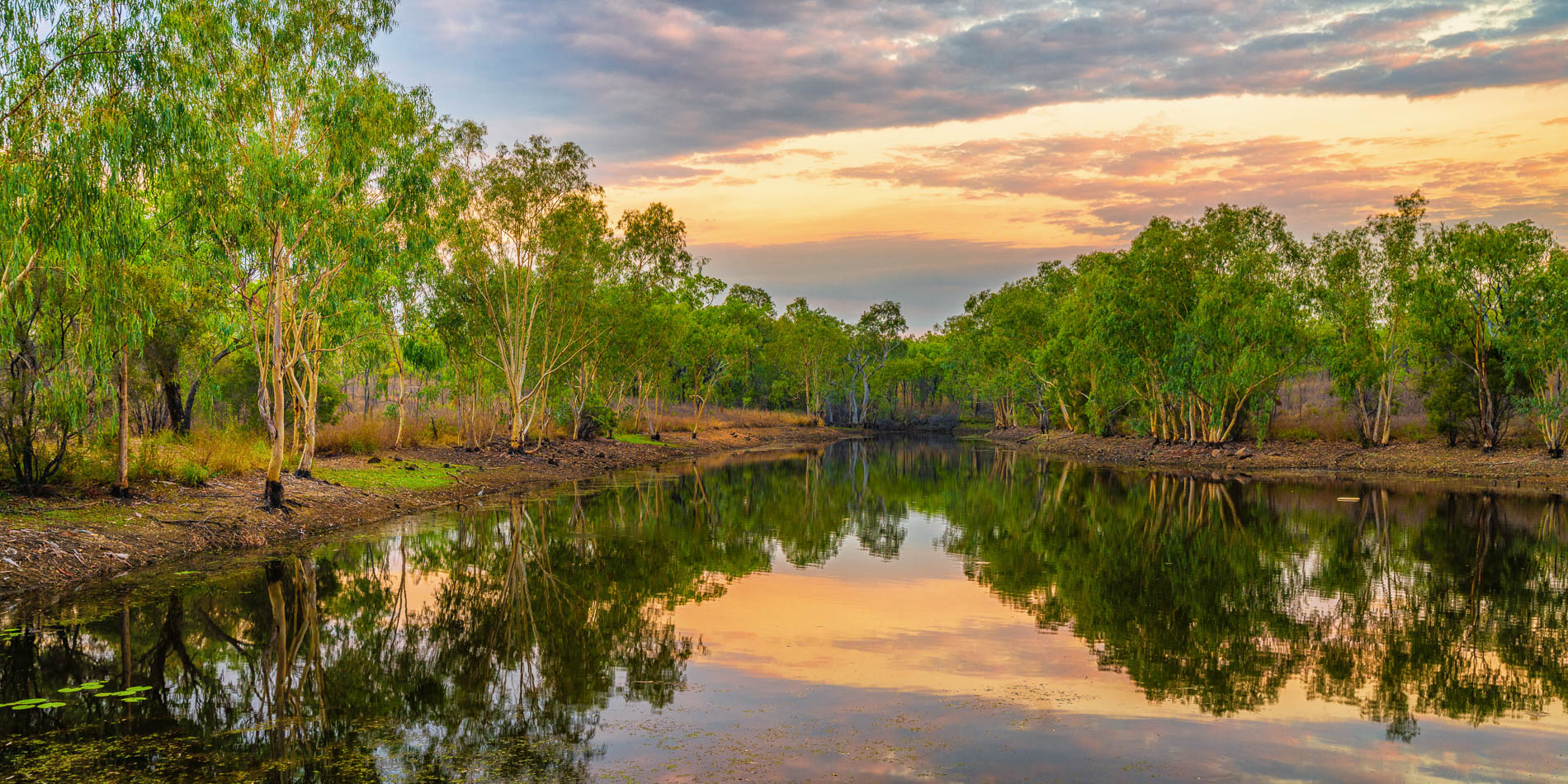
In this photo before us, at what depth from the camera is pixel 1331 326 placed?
162 ft

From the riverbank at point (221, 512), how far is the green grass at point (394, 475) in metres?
0.07

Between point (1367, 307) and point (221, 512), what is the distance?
52136 millimetres

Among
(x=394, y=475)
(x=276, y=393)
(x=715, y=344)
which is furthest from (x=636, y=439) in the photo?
(x=276, y=393)

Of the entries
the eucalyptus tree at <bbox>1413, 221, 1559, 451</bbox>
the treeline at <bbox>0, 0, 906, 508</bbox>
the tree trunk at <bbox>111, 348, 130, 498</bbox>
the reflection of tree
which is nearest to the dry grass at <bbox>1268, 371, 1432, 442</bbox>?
the eucalyptus tree at <bbox>1413, 221, 1559, 451</bbox>

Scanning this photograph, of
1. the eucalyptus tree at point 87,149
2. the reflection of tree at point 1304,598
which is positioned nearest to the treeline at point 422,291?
the eucalyptus tree at point 87,149

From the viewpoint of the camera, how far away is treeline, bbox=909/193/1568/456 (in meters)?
40.9

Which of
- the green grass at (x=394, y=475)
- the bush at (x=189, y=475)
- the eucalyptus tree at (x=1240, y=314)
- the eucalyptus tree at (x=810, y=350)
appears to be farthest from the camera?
the eucalyptus tree at (x=810, y=350)

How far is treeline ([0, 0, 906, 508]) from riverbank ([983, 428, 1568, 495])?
35.9m

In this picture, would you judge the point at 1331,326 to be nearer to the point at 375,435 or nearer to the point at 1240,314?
the point at 1240,314

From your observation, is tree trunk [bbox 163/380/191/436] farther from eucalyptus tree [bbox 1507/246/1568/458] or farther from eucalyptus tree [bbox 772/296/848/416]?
eucalyptus tree [bbox 772/296/848/416]

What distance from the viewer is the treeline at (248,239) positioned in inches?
555

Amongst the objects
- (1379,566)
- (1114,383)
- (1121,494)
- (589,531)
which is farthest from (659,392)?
(1379,566)

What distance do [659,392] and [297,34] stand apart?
1929 inches

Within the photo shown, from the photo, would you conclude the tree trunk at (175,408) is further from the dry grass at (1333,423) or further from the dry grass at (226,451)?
the dry grass at (1333,423)
